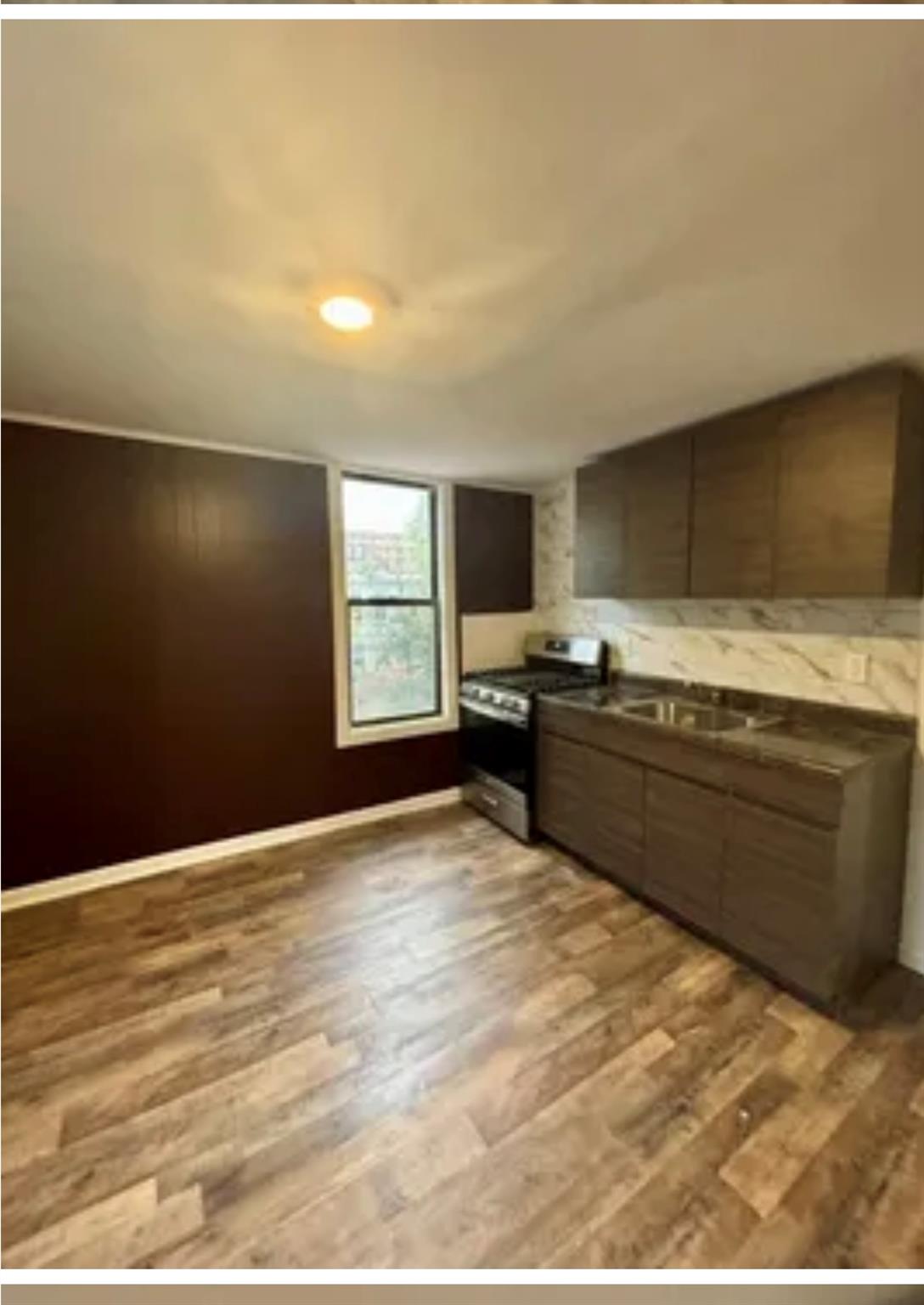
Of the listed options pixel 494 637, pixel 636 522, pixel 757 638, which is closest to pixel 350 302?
pixel 636 522

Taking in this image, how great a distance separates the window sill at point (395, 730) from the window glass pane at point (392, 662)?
2.6 inches

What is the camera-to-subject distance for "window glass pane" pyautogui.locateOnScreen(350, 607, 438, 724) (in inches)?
144

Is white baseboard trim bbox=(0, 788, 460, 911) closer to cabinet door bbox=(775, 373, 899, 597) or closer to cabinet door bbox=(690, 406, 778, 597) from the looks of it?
cabinet door bbox=(690, 406, 778, 597)

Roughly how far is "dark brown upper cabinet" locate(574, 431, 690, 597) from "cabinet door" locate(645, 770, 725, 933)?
926mm

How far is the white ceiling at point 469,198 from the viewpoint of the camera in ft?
2.87

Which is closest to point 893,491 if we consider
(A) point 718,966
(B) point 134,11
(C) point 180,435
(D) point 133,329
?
(A) point 718,966

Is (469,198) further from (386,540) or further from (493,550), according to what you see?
(493,550)

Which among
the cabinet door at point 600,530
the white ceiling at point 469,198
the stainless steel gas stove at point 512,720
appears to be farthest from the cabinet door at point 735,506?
the stainless steel gas stove at point 512,720

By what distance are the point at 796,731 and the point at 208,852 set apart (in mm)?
2926

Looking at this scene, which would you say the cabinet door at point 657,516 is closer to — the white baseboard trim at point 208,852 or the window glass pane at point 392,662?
the window glass pane at point 392,662

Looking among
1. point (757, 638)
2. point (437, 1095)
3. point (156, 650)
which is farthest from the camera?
point (156, 650)

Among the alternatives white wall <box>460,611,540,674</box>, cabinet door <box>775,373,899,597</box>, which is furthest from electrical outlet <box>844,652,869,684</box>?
white wall <box>460,611,540,674</box>

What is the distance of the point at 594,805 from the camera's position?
9.50 feet

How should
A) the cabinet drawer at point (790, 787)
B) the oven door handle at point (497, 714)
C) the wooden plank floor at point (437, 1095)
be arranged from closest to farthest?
the wooden plank floor at point (437, 1095) < the cabinet drawer at point (790, 787) < the oven door handle at point (497, 714)
